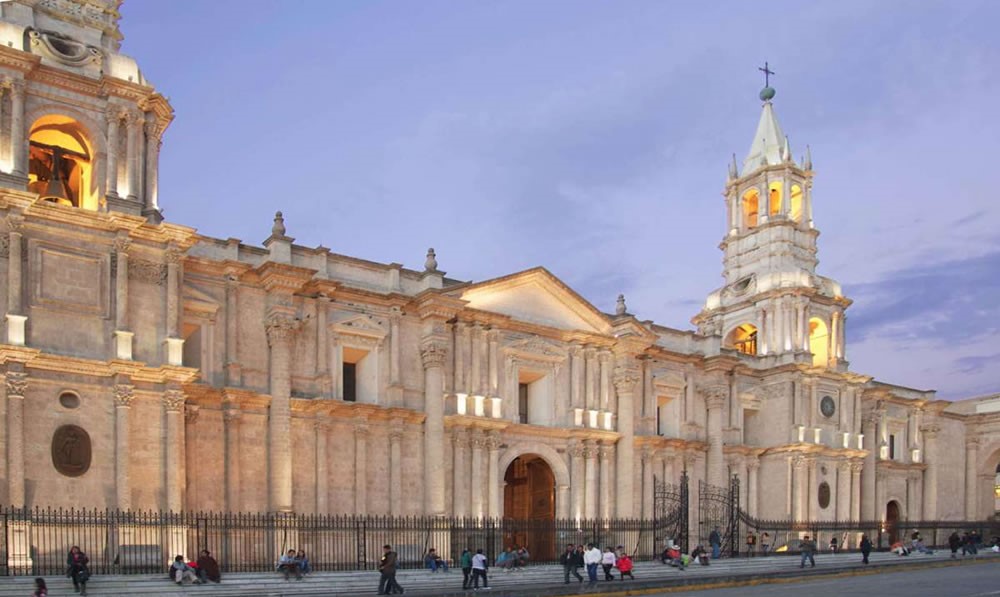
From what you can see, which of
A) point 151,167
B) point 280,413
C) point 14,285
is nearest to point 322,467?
point 280,413

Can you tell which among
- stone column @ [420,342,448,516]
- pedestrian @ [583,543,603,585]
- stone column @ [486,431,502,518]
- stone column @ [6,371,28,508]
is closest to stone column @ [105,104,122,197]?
stone column @ [6,371,28,508]

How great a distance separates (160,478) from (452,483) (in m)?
10.5

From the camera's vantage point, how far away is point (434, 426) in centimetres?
3250

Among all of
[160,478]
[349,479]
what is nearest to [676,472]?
[349,479]

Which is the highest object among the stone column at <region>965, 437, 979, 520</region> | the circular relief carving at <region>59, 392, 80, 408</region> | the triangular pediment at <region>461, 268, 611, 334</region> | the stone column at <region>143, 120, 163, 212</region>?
the stone column at <region>143, 120, 163, 212</region>

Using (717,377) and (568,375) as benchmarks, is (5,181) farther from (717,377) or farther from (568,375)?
(717,377)

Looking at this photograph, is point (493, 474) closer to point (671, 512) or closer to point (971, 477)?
point (671, 512)

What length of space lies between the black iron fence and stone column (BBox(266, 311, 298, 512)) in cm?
66

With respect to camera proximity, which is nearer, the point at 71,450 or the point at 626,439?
the point at 71,450

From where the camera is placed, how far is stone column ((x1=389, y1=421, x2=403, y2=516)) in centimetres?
3186

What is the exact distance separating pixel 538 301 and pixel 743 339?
606 inches

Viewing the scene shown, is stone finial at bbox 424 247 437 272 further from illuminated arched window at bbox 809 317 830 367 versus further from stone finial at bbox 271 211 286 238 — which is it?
illuminated arched window at bbox 809 317 830 367

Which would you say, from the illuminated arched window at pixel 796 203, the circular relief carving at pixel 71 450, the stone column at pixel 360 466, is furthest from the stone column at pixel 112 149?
the illuminated arched window at pixel 796 203

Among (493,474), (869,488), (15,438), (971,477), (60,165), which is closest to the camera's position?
(15,438)
